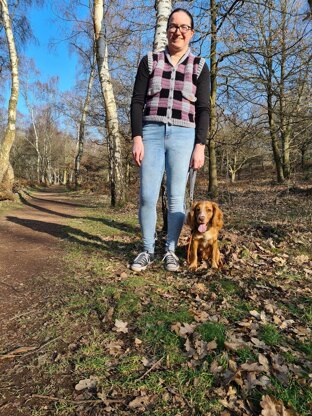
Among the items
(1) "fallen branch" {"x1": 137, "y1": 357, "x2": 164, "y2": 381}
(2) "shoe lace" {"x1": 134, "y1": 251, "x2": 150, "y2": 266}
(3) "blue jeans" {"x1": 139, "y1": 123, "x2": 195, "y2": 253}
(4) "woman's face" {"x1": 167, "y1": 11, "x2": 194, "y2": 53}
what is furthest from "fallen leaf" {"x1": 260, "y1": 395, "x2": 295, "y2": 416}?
(4) "woman's face" {"x1": 167, "y1": 11, "x2": 194, "y2": 53}

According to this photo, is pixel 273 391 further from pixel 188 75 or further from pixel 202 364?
pixel 188 75

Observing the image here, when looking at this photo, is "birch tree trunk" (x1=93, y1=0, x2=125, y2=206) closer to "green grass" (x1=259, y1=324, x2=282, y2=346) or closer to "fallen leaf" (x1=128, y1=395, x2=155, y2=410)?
"green grass" (x1=259, y1=324, x2=282, y2=346)

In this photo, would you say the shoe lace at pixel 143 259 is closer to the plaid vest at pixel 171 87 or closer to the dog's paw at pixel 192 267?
the dog's paw at pixel 192 267

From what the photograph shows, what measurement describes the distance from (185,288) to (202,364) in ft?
4.08

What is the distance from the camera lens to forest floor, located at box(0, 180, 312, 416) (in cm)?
174

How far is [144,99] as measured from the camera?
11.5ft

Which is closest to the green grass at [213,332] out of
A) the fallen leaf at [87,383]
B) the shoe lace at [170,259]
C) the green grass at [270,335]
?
the green grass at [270,335]

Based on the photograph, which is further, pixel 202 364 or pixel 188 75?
pixel 188 75

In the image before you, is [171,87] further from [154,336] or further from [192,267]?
[154,336]

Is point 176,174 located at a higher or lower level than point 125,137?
lower

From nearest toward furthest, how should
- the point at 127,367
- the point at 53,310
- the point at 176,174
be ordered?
the point at 127,367 → the point at 53,310 → the point at 176,174

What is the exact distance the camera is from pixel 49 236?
5.55 m

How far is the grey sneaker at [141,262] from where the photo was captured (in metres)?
3.66

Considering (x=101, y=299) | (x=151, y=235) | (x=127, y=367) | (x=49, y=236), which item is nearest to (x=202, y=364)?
(x=127, y=367)
